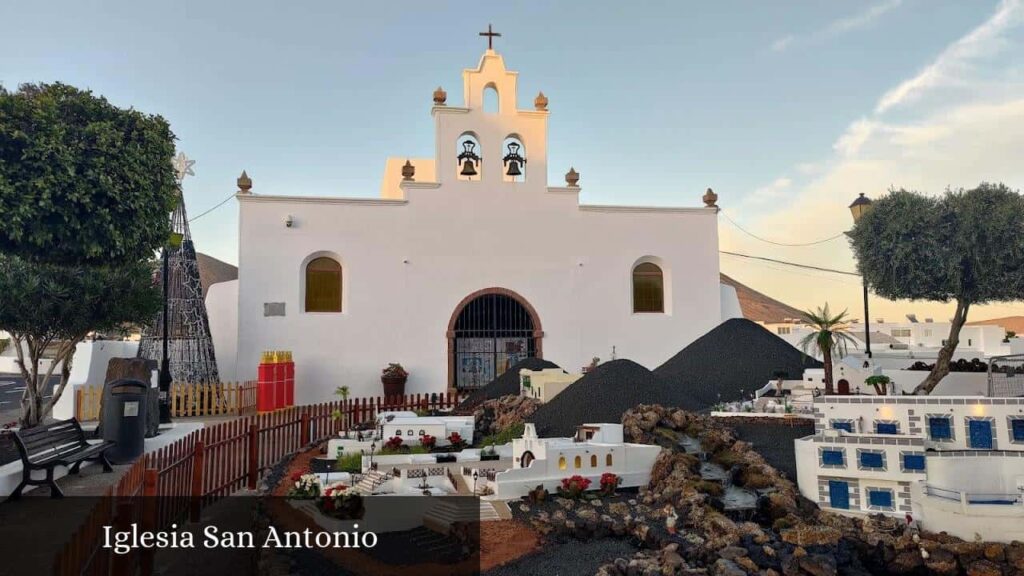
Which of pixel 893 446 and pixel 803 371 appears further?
pixel 803 371

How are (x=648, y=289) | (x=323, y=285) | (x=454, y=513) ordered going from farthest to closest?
(x=648, y=289)
(x=323, y=285)
(x=454, y=513)

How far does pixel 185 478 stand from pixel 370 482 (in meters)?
2.29

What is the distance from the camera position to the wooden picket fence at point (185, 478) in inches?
213

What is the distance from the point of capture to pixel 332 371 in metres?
19.9

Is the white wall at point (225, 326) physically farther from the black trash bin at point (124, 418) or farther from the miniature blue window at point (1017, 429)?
the miniature blue window at point (1017, 429)

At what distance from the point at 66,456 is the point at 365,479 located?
4199 millimetres

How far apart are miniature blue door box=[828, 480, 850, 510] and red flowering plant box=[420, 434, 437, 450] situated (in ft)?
22.5

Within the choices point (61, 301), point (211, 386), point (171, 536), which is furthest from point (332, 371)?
point (171, 536)

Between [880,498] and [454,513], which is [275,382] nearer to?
[454,513]

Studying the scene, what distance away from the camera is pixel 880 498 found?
9734mm

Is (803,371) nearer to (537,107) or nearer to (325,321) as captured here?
(537,107)

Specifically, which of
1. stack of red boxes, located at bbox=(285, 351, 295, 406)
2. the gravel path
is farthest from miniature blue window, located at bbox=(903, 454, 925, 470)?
stack of red boxes, located at bbox=(285, 351, 295, 406)

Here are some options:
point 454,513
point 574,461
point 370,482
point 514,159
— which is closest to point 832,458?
point 574,461

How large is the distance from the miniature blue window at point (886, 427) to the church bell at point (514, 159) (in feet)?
43.7
